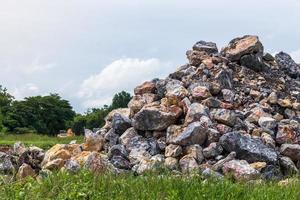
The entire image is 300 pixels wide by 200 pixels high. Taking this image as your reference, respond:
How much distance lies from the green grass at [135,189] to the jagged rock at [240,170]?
1.68m

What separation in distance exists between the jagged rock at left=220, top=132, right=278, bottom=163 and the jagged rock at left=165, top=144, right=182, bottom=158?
2.23ft

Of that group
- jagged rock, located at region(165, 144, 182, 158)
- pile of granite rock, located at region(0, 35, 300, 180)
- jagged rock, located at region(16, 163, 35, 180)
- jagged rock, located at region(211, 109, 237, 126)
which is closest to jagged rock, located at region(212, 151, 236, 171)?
pile of granite rock, located at region(0, 35, 300, 180)

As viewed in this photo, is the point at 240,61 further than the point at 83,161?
Yes

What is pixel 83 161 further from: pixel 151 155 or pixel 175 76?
pixel 175 76

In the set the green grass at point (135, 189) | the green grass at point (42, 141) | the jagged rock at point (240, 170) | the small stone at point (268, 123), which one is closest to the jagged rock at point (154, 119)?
the small stone at point (268, 123)

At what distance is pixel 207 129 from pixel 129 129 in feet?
4.84

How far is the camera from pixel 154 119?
969 centimetres

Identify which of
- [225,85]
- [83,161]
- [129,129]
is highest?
[225,85]

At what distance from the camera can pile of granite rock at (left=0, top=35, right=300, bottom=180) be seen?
28.7 ft

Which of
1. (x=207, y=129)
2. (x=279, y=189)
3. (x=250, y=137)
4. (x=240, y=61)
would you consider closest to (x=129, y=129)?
(x=207, y=129)

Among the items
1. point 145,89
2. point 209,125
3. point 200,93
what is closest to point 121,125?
point 145,89

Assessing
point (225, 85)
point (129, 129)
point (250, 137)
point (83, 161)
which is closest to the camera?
point (83, 161)

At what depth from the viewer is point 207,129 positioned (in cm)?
927

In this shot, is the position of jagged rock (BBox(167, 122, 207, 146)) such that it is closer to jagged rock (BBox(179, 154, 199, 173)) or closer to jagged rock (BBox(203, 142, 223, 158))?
jagged rock (BBox(203, 142, 223, 158))
